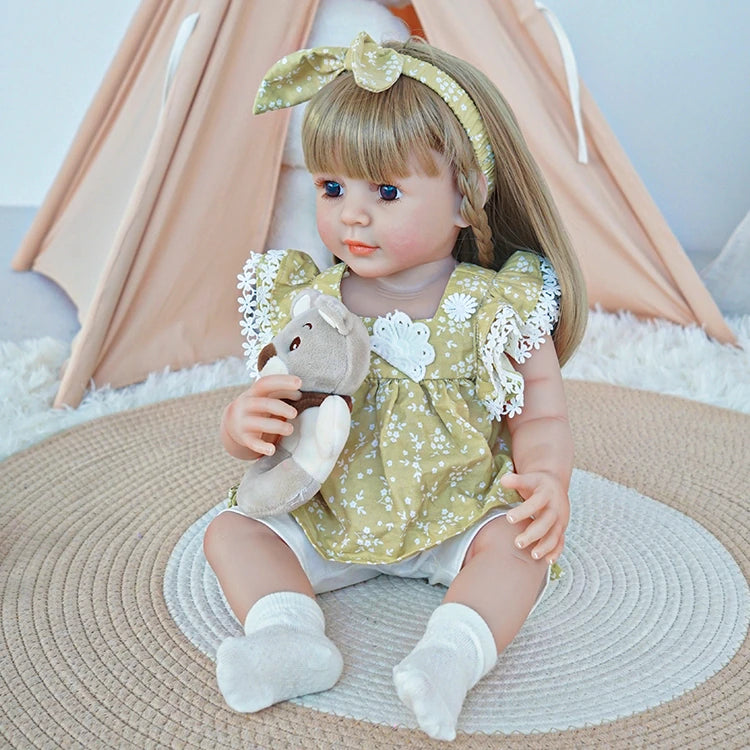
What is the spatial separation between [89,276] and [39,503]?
932 mm

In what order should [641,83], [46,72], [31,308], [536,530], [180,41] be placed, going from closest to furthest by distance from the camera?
[536,530], [180,41], [31,308], [641,83], [46,72]

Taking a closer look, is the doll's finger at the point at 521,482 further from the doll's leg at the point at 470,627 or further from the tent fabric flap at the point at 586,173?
the tent fabric flap at the point at 586,173

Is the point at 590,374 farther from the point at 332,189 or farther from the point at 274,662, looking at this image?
the point at 274,662

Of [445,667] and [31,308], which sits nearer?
[445,667]

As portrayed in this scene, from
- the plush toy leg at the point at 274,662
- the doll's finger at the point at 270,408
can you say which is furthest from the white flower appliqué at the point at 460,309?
the plush toy leg at the point at 274,662

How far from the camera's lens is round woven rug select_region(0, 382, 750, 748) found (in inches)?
31.8

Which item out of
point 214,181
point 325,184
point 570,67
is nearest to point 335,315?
point 325,184

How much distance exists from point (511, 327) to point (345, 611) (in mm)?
333

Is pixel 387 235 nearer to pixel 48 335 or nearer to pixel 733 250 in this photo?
pixel 48 335

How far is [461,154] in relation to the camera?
97 centimetres

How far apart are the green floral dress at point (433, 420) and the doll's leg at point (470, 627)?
0.06 m

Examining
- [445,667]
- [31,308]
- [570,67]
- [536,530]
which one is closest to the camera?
[445,667]

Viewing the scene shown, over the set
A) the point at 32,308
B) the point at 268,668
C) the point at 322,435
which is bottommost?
the point at 32,308

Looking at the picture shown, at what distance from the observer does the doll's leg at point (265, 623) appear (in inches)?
31.4
